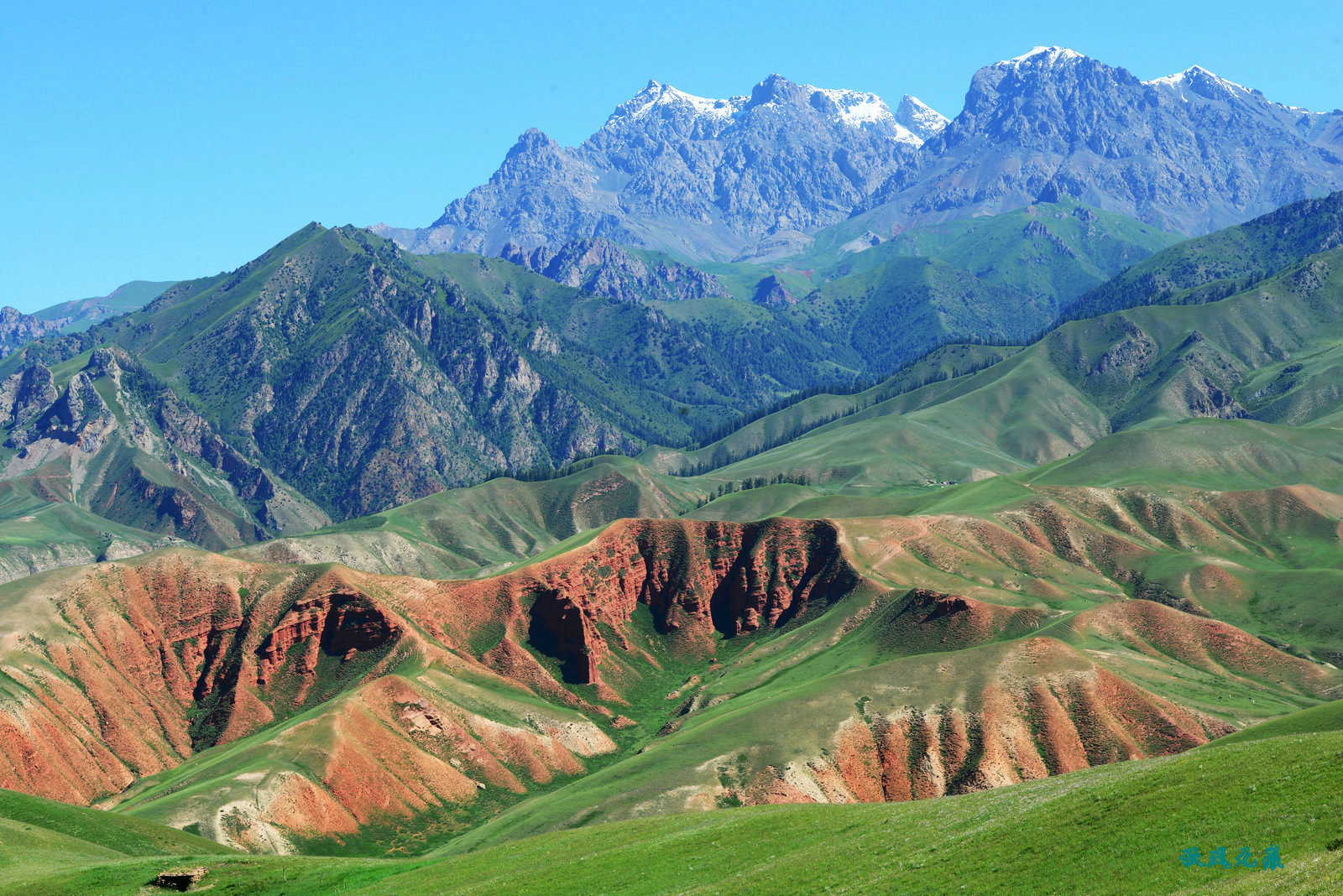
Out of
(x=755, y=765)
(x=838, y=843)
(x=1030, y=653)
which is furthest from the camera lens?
(x=1030, y=653)

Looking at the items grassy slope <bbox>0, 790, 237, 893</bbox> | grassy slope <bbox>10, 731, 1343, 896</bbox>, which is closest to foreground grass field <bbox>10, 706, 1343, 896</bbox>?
grassy slope <bbox>10, 731, 1343, 896</bbox>

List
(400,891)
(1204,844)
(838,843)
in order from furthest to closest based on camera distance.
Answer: (400,891) < (838,843) < (1204,844)

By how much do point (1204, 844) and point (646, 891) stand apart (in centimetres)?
3724

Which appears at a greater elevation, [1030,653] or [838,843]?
[838,843]

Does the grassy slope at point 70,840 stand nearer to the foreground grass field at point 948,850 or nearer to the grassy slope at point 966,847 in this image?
the foreground grass field at point 948,850

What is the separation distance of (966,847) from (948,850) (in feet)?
3.80

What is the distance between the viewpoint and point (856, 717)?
7101 inches

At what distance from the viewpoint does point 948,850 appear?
65.4 metres

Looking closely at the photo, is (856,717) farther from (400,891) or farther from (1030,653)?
(400,891)

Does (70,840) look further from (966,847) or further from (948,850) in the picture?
(966,847)

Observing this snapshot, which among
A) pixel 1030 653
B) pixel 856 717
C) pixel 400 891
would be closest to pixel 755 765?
pixel 856 717

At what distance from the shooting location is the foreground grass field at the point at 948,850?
175 feet

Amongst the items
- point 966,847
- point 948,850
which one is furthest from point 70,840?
point 966,847

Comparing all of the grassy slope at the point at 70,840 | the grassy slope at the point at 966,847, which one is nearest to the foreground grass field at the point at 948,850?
the grassy slope at the point at 966,847
